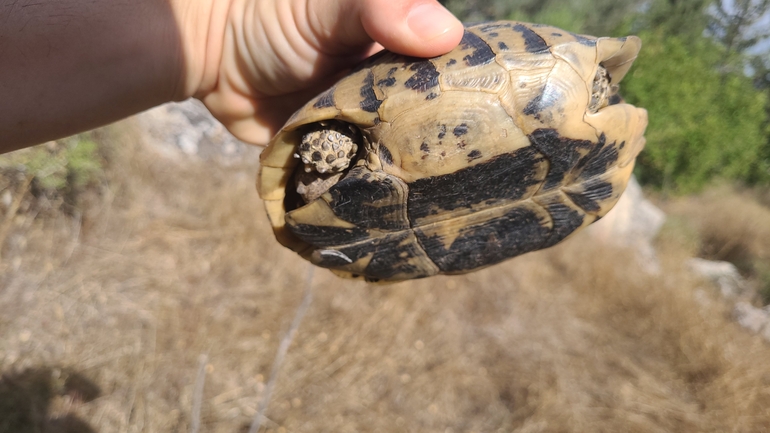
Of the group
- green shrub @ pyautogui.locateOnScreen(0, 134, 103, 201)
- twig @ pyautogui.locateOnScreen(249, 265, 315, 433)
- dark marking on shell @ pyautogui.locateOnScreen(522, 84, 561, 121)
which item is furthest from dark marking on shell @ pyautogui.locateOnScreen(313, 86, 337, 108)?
green shrub @ pyautogui.locateOnScreen(0, 134, 103, 201)

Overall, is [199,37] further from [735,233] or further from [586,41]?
[735,233]

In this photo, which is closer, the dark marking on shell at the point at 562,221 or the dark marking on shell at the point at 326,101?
the dark marking on shell at the point at 326,101

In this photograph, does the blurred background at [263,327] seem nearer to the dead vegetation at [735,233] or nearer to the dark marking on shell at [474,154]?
the dark marking on shell at [474,154]

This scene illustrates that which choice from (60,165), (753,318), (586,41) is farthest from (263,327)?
(753,318)

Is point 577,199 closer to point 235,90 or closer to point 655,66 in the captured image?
point 235,90

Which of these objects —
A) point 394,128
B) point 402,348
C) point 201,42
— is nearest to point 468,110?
point 394,128

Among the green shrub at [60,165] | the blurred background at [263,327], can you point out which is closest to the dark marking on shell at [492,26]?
the blurred background at [263,327]

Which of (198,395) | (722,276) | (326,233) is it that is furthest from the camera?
(722,276)
